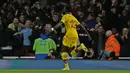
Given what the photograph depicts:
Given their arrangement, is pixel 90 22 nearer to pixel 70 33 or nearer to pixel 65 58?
pixel 70 33

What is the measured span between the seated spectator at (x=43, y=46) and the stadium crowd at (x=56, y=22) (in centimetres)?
11

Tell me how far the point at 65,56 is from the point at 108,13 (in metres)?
3.90

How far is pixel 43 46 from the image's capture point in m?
13.5

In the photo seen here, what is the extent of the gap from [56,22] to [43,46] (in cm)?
157

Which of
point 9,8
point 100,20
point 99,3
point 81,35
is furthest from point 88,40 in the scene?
point 9,8

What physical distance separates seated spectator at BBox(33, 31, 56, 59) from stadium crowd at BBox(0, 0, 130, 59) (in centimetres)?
11

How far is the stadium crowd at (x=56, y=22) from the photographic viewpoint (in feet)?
45.8

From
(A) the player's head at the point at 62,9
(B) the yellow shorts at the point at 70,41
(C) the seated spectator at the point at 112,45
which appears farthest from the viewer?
(A) the player's head at the point at 62,9

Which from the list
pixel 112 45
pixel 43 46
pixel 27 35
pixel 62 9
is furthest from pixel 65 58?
pixel 62 9

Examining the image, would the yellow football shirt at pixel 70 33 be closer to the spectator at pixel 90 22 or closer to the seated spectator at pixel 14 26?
the spectator at pixel 90 22

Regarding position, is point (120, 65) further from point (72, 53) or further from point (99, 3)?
point (99, 3)

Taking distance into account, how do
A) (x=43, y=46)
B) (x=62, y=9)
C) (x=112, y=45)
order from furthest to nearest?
(x=62, y=9) → (x=112, y=45) → (x=43, y=46)

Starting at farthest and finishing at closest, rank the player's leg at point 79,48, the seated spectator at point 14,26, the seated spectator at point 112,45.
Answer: the seated spectator at point 14,26 → the seated spectator at point 112,45 → the player's leg at point 79,48

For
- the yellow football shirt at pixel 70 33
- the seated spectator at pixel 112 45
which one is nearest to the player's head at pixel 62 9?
the seated spectator at pixel 112 45
